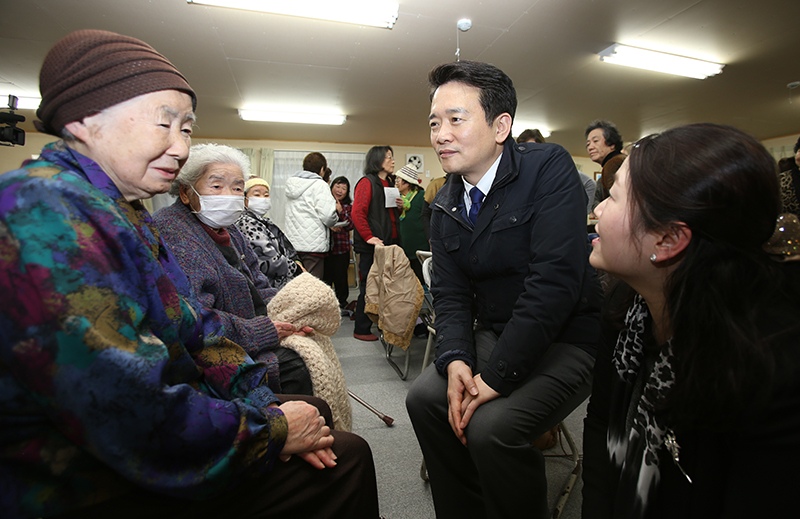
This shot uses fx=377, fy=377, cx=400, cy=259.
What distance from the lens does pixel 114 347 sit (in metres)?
0.57

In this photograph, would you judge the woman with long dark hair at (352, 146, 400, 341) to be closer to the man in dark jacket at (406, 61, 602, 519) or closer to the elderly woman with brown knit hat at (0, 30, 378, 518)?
the man in dark jacket at (406, 61, 602, 519)

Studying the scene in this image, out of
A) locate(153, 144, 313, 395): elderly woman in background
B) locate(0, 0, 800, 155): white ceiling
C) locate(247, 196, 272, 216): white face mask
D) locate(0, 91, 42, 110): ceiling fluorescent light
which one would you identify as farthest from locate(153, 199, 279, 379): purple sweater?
locate(0, 91, 42, 110): ceiling fluorescent light

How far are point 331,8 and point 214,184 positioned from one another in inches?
95.5

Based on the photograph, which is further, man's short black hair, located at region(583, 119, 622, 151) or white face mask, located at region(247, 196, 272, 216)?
man's short black hair, located at region(583, 119, 622, 151)

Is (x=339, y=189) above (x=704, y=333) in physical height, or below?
above

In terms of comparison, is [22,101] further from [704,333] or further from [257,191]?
[704,333]

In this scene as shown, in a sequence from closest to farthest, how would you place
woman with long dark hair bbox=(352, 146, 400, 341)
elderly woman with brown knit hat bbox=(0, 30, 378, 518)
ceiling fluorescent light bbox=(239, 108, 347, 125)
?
elderly woman with brown knit hat bbox=(0, 30, 378, 518) → woman with long dark hair bbox=(352, 146, 400, 341) → ceiling fluorescent light bbox=(239, 108, 347, 125)

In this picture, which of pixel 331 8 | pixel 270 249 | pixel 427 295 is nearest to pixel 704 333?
pixel 270 249

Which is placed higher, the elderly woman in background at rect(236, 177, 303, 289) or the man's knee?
the elderly woman in background at rect(236, 177, 303, 289)

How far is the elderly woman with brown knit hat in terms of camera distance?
0.54 meters

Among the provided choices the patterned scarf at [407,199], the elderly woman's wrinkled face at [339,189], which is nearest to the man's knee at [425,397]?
the patterned scarf at [407,199]

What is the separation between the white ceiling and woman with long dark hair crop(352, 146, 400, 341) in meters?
1.27

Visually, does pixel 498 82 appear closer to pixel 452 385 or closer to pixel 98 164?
pixel 452 385

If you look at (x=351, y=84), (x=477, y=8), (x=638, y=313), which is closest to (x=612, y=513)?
(x=638, y=313)
